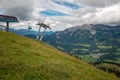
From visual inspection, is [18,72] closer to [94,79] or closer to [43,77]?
[43,77]

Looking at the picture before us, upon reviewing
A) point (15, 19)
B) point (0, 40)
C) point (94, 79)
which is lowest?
point (94, 79)

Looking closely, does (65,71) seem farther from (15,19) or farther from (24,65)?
(15,19)

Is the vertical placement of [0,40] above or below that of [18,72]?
above

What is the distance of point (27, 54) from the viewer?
4009 cm

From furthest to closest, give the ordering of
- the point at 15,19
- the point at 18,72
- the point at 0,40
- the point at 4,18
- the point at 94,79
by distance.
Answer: the point at 15,19, the point at 4,18, the point at 0,40, the point at 94,79, the point at 18,72

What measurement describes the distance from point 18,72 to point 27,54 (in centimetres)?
1070

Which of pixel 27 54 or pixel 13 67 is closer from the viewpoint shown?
pixel 13 67

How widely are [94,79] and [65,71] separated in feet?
14.7

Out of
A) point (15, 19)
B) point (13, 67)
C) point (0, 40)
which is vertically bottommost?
point (13, 67)

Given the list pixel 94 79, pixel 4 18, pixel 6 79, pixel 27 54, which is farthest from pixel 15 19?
pixel 6 79

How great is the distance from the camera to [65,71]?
3434cm

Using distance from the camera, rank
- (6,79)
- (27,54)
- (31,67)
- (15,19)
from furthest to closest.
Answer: (15,19)
(27,54)
(31,67)
(6,79)

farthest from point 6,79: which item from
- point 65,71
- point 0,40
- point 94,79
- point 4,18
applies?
point 4,18

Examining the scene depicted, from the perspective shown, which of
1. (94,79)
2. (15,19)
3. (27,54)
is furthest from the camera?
(15,19)
